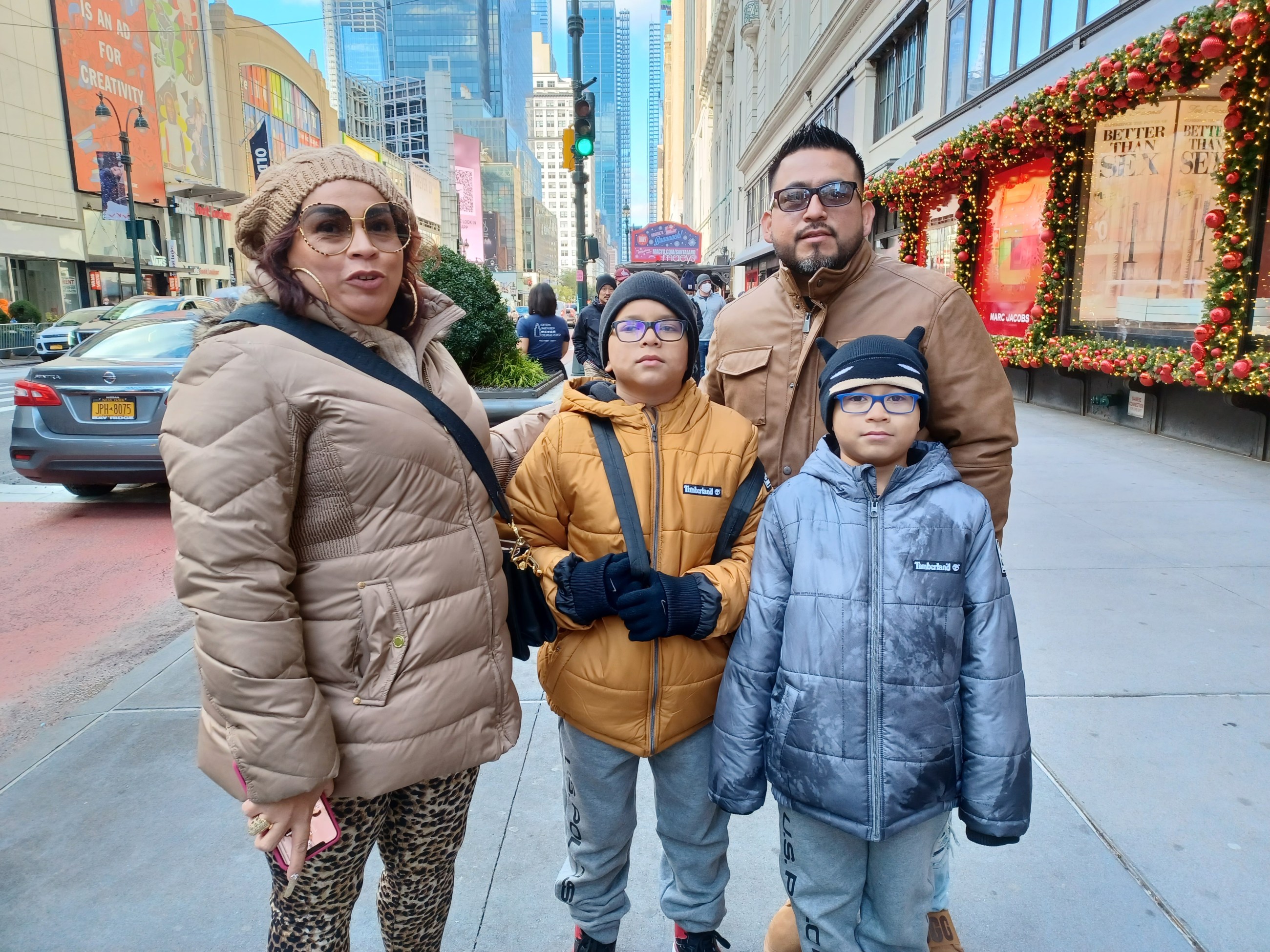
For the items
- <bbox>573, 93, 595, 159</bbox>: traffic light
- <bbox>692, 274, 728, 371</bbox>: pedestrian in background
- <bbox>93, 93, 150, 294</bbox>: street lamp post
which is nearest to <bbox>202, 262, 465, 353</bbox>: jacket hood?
<bbox>692, 274, 728, 371</bbox>: pedestrian in background

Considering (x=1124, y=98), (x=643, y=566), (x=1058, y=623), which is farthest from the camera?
(x=1124, y=98)

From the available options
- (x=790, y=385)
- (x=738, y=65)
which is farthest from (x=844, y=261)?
(x=738, y=65)

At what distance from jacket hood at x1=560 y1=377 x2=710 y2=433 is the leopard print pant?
0.93 metres

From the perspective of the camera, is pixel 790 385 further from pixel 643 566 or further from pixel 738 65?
pixel 738 65

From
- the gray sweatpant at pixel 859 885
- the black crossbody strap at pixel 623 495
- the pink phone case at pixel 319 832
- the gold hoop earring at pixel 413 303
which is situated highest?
the gold hoop earring at pixel 413 303

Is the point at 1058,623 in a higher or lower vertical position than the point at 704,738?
lower

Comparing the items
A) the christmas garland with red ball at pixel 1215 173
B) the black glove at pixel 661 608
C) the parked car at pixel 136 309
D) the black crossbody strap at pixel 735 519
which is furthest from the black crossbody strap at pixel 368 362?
the parked car at pixel 136 309

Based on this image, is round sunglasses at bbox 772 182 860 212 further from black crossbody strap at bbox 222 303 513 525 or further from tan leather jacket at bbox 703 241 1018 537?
black crossbody strap at bbox 222 303 513 525

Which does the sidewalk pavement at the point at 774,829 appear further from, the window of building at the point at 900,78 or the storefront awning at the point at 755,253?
the storefront awning at the point at 755,253

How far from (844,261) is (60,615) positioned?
210 inches

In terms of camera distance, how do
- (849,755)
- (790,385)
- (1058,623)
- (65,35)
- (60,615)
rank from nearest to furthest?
(849,755)
(790,385)
(1058,623)
(60,615)
(65,35)

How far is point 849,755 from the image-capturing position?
72.3 inches

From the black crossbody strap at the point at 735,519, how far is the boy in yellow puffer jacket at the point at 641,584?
0.01 meters

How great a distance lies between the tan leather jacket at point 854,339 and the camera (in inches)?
87.9
